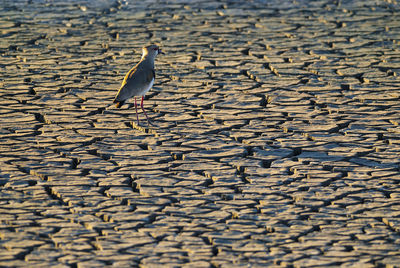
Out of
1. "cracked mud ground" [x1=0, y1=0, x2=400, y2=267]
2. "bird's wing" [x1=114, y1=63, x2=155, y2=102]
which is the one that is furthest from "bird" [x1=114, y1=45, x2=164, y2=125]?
"cracked mud ground" [x1=0, y1=0, x2=400, y2=267]

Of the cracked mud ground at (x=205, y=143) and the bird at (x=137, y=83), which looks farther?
the bird at (x=137, y=83)

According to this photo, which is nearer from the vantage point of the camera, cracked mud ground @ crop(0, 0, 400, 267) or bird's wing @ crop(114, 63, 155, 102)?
cracked mud ground @ crop(0, 0, 400, 267)

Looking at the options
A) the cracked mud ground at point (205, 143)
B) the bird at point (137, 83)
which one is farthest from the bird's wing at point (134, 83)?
the cracked mud ground at point (205, 143)

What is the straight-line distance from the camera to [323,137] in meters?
7.23

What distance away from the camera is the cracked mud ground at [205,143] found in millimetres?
5211

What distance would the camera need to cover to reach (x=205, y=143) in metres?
7.10

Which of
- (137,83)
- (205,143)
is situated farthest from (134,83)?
(205,143)

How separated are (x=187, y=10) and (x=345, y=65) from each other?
12.1 ft

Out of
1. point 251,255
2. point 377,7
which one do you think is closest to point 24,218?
point 251,255

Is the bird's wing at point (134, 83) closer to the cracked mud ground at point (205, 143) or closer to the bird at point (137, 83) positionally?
the bird at point (137, 83)

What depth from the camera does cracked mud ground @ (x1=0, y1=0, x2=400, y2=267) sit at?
17.1 feet

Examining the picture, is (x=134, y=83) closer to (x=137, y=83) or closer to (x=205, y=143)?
(x=137, y=83)

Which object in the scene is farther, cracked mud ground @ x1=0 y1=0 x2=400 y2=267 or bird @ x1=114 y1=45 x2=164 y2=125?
bird @ x1=114 y1=45 x2=164 y2=125

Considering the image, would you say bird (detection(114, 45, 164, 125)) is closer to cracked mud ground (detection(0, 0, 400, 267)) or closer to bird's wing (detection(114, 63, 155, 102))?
bird's wing (detection(114, 63, 155, 102))
